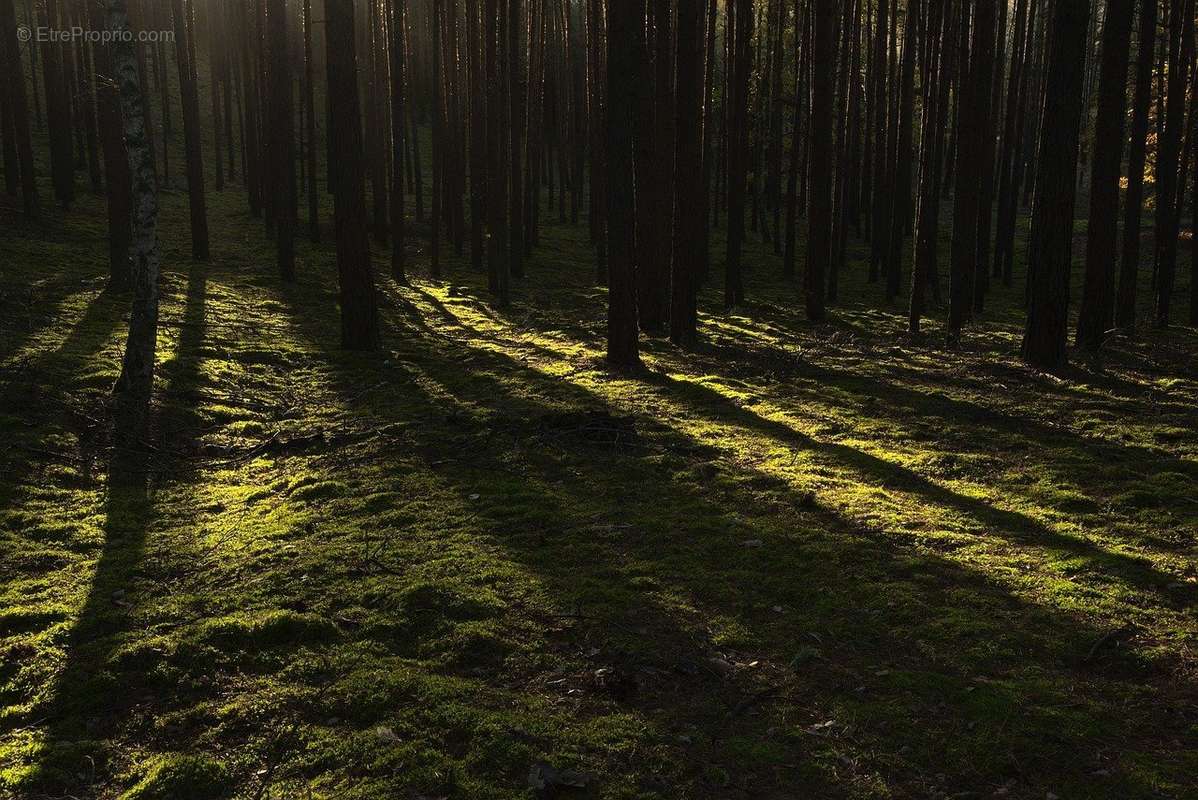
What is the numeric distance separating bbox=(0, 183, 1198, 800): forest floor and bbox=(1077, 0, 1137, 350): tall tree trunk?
1.86 metres

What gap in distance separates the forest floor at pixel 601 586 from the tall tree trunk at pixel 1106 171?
1.86 metres

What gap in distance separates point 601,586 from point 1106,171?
36.9 feet

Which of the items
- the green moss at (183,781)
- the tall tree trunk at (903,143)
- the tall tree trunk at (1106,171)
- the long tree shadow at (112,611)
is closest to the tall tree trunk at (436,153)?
the tall tree trunk at (903,143)

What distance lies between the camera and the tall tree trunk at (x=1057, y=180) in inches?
422

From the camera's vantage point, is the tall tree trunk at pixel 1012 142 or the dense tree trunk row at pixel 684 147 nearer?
the dense tree trunk row at pixel 684 147

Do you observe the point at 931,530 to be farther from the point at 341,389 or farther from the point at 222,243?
the point at 222,243

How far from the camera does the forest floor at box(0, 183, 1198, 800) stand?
148 inches

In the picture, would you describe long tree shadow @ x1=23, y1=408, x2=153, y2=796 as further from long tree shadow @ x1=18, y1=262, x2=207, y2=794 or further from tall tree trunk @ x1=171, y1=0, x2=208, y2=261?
tall tree trunk @ x1=171, y1=0, x2=208, y2=261

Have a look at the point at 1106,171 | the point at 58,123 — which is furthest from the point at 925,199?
the point at 58,123

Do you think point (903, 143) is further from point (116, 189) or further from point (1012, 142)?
point (116, 189)

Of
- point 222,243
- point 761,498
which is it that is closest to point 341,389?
point 761,498

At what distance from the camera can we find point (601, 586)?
17.9 ft

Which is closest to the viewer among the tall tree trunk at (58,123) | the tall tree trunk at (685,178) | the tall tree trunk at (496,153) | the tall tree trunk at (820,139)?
the tall tree trunk at (685,178)

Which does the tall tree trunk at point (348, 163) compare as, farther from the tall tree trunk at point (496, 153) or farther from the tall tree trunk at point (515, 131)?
the tall tree trunk at point (515, 131)
